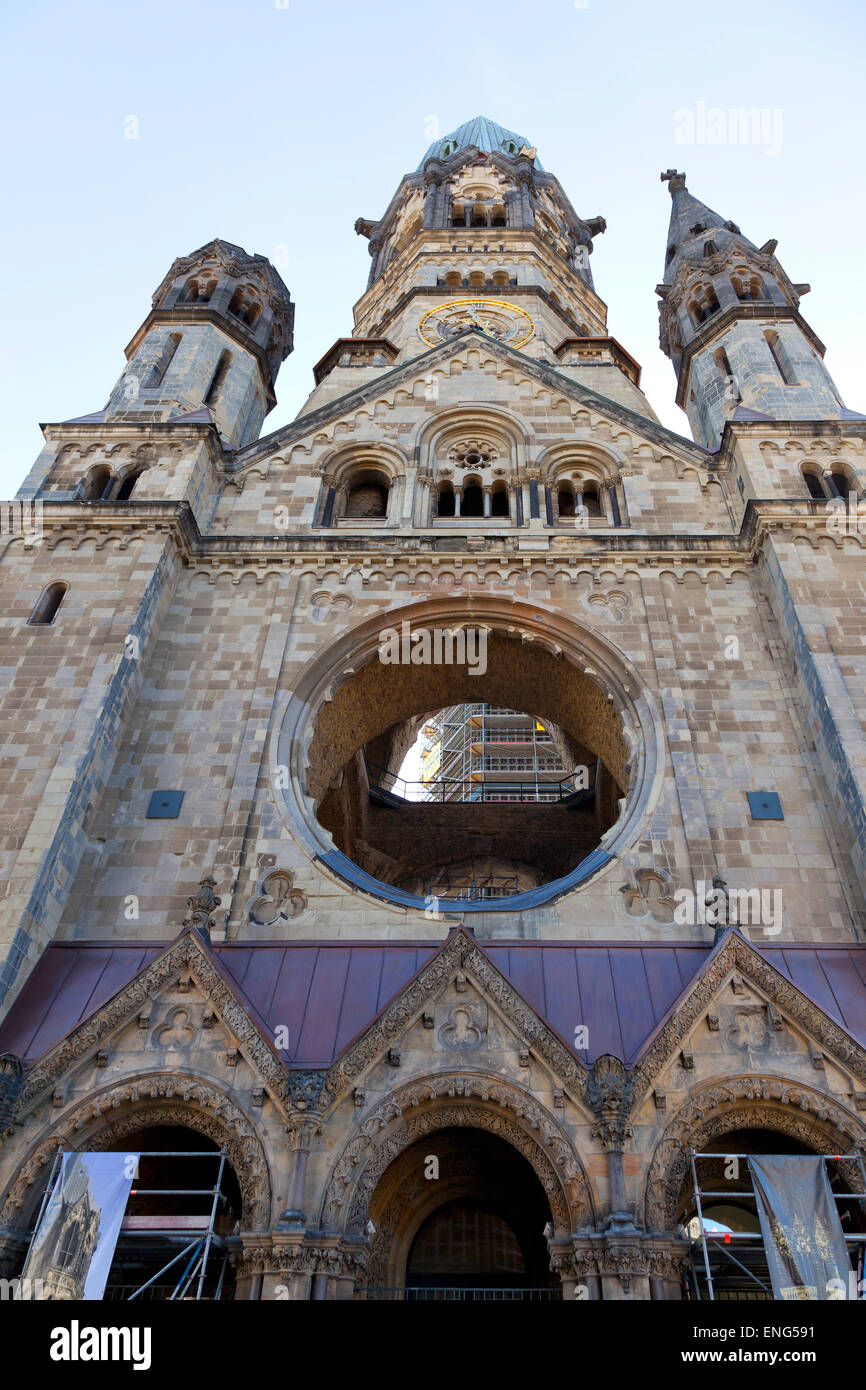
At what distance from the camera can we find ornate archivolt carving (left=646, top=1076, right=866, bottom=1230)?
32.9 feet

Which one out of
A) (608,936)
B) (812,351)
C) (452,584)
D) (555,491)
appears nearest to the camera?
(608,936)

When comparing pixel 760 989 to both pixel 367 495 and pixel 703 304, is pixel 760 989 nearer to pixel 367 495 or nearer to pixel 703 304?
pixel 367 495

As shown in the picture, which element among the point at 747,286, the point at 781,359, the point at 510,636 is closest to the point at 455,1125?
the point at 510,636

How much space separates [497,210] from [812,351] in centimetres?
1927

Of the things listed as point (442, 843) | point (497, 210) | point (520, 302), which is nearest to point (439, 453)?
point (442, 843)

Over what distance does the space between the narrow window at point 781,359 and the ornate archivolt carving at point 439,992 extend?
52.2ft

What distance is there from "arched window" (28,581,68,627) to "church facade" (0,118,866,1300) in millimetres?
135

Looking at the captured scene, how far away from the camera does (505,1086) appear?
34.3 feet

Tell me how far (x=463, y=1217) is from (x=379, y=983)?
3.95 meters

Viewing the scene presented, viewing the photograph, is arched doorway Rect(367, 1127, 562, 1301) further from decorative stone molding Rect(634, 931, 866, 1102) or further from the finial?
the finial

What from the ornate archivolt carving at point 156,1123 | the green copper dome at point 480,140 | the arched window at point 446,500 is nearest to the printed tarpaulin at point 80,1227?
the ornate archivolt carving at point 156,1123

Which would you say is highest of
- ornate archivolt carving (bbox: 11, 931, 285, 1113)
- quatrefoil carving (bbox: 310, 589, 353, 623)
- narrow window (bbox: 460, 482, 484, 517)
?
narrow window (bbox: 460, 482, 484, 517)

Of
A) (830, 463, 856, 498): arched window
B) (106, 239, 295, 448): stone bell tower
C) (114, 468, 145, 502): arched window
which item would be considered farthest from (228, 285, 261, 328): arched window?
(830, 463, 856, 498): arched window
